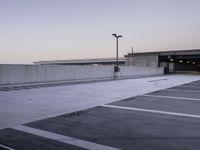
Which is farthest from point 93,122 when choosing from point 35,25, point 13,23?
point 35,25

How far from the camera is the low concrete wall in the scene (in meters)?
18.6

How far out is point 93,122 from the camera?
6.50m

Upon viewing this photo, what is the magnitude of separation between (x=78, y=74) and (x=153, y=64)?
87.9ft

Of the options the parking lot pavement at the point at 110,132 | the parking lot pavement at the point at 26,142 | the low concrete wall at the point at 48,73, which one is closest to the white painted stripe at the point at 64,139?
the parking lot pavement at the point at 110,132

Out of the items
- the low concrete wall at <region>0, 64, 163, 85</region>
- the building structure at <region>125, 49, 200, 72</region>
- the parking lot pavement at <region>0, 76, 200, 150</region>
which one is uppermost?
the building structure at <region>125, 49, 200, 72</region>

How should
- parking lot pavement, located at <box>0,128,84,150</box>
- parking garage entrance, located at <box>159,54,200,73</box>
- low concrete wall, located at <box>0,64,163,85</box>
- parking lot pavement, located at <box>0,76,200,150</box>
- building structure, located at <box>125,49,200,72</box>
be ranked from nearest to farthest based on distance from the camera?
parking lot pavement, located at <box>0,128,84,150</box> < parking lot pavement, located at <box>0,76,200,150</box> < low concrete wall, located at <box>0,64,163,85</box> < building structure, located at <box>125,49,200,72</box> < parking garage entrance, located at <box>159,54,200,73</box>

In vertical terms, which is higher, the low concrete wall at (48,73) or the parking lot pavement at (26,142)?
the low concrete wall at (48,73)

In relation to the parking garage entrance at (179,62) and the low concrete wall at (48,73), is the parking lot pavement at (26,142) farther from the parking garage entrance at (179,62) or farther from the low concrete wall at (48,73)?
the parking garage entrance at (179,62)

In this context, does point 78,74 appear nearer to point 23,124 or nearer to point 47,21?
point 47,21

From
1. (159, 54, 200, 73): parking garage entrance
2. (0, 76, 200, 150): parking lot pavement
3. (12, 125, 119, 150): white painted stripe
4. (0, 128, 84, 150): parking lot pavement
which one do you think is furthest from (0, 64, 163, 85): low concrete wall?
(159, 54, 200, 73): parking garage entrance

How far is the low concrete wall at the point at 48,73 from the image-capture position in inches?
734

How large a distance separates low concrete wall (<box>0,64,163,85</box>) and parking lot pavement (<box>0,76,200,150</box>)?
12899 millimetres

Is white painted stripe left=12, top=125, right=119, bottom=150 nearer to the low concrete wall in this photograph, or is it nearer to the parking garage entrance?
the low concrete wall

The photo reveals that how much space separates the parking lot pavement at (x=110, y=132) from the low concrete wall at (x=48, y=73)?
12.9 m
